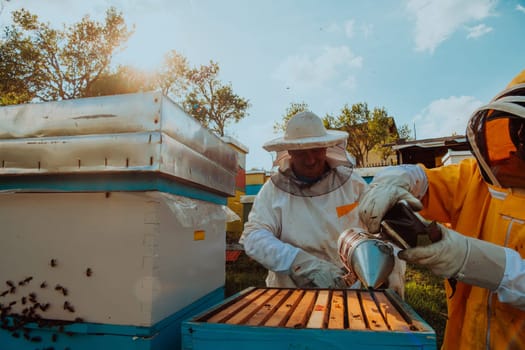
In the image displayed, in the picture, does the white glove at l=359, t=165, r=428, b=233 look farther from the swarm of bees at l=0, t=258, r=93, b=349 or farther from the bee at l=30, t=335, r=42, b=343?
the bee at l=30, t=335, r=42, b=343

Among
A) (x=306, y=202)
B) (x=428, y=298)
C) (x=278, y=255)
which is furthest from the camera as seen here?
(x=428, y=298)

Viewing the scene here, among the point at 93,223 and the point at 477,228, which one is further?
the point at 477,228

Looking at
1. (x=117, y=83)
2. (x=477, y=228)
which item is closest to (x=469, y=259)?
(x=477, y=228)

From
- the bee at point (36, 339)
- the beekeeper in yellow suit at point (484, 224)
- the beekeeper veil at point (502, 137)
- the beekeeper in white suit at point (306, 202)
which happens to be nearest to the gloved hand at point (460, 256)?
the beekeeper in yellow suit at point (484, 224)

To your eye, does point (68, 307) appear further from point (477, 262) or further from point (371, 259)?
point (477, 262)

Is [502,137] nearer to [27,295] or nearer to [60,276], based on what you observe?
[60,276]

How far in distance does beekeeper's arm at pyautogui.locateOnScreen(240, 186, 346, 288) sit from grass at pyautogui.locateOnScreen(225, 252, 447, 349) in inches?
89.6

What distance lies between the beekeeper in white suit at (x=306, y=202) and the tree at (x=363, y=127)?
84.7 feet

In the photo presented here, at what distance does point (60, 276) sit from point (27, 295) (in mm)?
155

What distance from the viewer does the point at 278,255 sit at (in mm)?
2232

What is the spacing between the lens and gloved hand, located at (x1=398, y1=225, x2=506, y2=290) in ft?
4.11

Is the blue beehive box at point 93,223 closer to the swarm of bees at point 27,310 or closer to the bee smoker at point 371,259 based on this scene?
the swarm of bees at point 27,310

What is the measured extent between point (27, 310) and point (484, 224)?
187 centimetres

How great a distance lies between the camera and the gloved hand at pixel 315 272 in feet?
6.69
